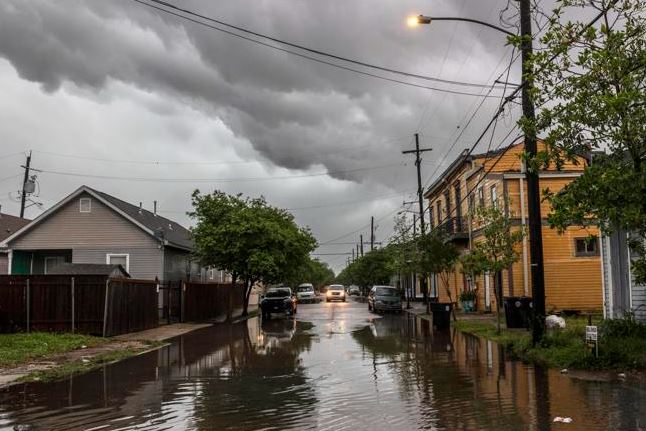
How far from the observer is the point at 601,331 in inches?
528

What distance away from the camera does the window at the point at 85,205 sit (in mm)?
31913

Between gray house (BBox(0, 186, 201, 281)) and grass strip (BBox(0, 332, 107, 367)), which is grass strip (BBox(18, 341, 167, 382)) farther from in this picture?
gray house (BBox(0, 186, 201, 281))

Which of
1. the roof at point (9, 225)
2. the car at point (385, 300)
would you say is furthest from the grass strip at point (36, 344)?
the car at point (385, 300)

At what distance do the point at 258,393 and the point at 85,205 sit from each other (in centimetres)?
2454

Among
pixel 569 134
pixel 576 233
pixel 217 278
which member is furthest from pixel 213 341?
pixel 217 278

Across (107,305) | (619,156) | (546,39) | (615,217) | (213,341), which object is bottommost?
(213,341)

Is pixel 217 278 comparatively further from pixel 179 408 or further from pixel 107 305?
pixel 179 408

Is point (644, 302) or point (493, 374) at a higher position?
point (644, 302)

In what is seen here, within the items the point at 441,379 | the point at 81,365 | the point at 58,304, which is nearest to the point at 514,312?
the point at 441,379

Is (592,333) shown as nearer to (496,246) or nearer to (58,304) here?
(496,246)

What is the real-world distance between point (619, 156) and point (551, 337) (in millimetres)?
5284

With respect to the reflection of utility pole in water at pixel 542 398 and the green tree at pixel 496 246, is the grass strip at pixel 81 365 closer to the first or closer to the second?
the reflection of utility pole in water at pixel 542 398

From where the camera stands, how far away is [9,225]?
40.8 meters

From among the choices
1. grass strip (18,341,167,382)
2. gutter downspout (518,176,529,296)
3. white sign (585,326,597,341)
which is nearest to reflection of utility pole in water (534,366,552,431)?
white sign (585,326,597,341)
